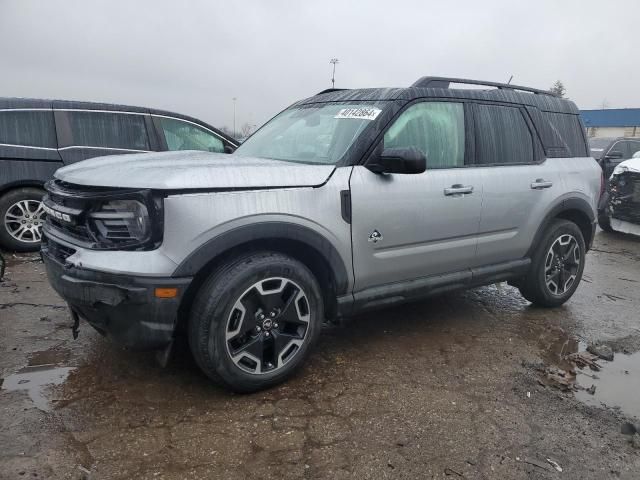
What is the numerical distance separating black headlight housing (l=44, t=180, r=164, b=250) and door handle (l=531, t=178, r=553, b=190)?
3.06 metres

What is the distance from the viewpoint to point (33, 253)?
592 centimetres

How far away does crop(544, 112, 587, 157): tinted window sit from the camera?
4.55 meters

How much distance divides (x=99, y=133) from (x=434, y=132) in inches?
174

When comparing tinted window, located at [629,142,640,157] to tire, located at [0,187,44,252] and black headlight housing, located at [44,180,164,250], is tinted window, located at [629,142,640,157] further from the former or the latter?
black headlight housing, located at [44,180,164,250]

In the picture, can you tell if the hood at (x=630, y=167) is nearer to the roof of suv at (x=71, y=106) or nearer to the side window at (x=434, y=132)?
the side window at (x=434, y=132)

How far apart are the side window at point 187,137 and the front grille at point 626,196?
669 cm

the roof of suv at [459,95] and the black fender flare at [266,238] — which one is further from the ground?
the roof of suv at [459,95]

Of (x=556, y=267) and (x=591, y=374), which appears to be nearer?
Result: (x=591, y=374)

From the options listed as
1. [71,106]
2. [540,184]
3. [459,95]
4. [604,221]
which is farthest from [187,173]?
[604,221]

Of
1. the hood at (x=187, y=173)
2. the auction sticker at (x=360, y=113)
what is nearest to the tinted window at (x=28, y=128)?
the hood at (x=187, y=173)

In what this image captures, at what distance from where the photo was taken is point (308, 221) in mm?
2928

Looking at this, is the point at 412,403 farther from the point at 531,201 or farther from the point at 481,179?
the point at 531,201

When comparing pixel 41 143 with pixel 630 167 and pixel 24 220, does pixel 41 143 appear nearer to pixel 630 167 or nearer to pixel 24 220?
pixel 24 220

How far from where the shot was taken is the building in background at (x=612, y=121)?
4791cm
